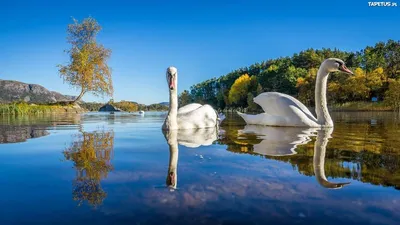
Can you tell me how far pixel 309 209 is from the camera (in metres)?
2.09

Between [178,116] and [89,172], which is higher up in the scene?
[178,116]

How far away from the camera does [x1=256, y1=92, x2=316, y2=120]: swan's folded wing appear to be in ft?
31.7

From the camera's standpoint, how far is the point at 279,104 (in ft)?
32.2

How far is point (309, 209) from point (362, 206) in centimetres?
43

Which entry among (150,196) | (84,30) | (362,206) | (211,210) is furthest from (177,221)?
(84,30)

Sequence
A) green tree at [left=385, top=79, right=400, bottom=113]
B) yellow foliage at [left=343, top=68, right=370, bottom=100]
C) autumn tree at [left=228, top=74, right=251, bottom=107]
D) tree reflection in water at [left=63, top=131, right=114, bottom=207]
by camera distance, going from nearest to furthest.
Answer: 1. tree reflection in water at [left=63, top=131, right=114, bottom=207]
2. green tree at [left=385, top=79, right=400, bottom=113]
3. yellow foliage at [left=343, top=68, right=370, bottom=100]
4. autumn tree at [left=228, top=74, right=251, bottom=107]

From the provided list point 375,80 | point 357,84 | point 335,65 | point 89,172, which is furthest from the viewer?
point 375,80

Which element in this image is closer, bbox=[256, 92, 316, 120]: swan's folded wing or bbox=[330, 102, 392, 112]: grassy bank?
bbox=[256, 92, 316, 120]: swan's folded wing

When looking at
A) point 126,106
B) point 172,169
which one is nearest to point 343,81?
point 172,169

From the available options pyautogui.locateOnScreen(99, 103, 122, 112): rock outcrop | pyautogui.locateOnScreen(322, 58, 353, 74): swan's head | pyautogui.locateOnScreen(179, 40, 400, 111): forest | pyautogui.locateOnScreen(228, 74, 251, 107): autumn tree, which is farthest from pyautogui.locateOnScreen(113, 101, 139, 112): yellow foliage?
pyautogui.locateOnScreen(322, 58, 353, 74): swan's head

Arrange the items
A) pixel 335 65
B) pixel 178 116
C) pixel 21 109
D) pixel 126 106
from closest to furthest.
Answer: pixel 178 116
pixel 335 65
pixel 21 109
pixel 126 106

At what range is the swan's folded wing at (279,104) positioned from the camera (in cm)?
967

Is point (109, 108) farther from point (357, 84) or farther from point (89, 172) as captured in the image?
point (89, 172)

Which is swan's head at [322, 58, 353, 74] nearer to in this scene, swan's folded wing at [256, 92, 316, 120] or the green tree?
swan's folded wing at [256, 92, 316, 120]
